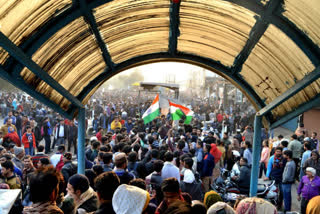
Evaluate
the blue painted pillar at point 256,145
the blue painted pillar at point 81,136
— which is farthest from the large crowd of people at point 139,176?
the blue painted pillar at point 256,145

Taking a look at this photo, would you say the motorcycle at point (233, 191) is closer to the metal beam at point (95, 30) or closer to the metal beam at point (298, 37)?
the metal beam at point (95, 30)

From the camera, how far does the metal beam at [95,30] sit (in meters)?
3.44

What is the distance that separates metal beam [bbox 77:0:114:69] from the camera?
11.3 ft

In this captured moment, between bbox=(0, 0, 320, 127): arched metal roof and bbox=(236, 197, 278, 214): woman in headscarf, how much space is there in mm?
1331

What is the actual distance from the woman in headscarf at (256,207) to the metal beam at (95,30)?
280cm

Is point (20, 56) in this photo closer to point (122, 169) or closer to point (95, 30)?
point (95, 30)

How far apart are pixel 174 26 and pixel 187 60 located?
1.09 metres

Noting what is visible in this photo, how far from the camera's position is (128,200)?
11.1 feet

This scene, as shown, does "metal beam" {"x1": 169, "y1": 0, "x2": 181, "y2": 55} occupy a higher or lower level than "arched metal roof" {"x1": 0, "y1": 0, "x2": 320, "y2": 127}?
higher

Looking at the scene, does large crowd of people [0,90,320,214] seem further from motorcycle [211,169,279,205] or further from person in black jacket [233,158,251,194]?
motorcycle [211,169,279,205]

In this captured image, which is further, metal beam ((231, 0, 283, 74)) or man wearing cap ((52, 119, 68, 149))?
man wearing cap ((52, 119, 68, 149))

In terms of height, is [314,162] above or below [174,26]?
below

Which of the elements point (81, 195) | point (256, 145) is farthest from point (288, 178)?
point (81, 195)

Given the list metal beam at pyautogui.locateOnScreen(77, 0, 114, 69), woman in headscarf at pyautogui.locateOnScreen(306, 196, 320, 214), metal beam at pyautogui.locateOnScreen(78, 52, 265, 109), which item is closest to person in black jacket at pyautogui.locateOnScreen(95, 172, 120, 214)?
metal beam at pyautogui.locateOnScreen(77, 0, 114, 69)
